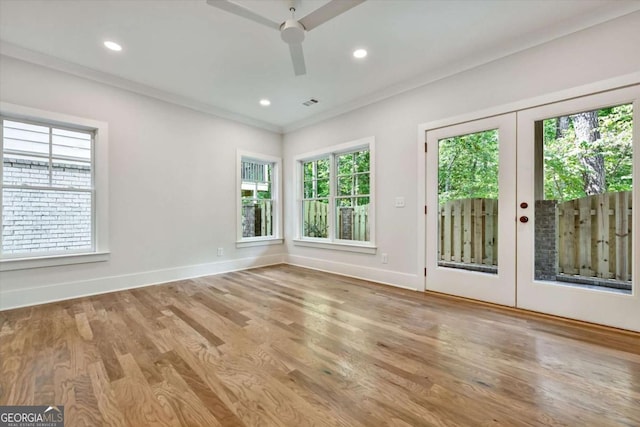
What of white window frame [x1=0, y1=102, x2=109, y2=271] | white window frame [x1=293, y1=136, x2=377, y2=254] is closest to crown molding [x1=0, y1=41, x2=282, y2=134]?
white window frame [x1=0, y1=102, x2=109, y2=271]

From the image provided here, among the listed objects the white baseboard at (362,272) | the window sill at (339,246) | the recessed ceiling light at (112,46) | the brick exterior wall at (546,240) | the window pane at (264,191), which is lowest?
the white baseboard at (362,272)

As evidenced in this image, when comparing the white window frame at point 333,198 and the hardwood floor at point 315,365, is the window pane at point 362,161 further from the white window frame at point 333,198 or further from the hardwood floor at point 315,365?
the hardwood floor at point 315,365

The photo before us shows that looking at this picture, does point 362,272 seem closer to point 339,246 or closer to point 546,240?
point 339,246

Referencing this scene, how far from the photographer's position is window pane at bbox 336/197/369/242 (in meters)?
4.30

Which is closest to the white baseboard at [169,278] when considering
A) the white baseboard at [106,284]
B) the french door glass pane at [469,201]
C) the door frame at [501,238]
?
the white baseboard at [106,284]

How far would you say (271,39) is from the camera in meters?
2.71

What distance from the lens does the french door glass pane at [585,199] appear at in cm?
232

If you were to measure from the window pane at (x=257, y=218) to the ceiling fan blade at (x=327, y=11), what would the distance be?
3441mm

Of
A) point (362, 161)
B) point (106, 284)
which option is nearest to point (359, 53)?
point (362, 161)

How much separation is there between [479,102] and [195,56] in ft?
10.6

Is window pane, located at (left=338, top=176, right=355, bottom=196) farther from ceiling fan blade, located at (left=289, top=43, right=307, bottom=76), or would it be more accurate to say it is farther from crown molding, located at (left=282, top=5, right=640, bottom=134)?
ceiling fan blade, located at (left=289, top=43, right=307, bottom=76)

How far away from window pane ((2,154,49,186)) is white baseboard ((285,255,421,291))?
372 centimetres

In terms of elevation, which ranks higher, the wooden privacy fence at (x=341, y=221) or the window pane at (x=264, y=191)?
the window pane at (x=264, y=191)

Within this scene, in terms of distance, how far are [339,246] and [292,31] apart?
3.17m
